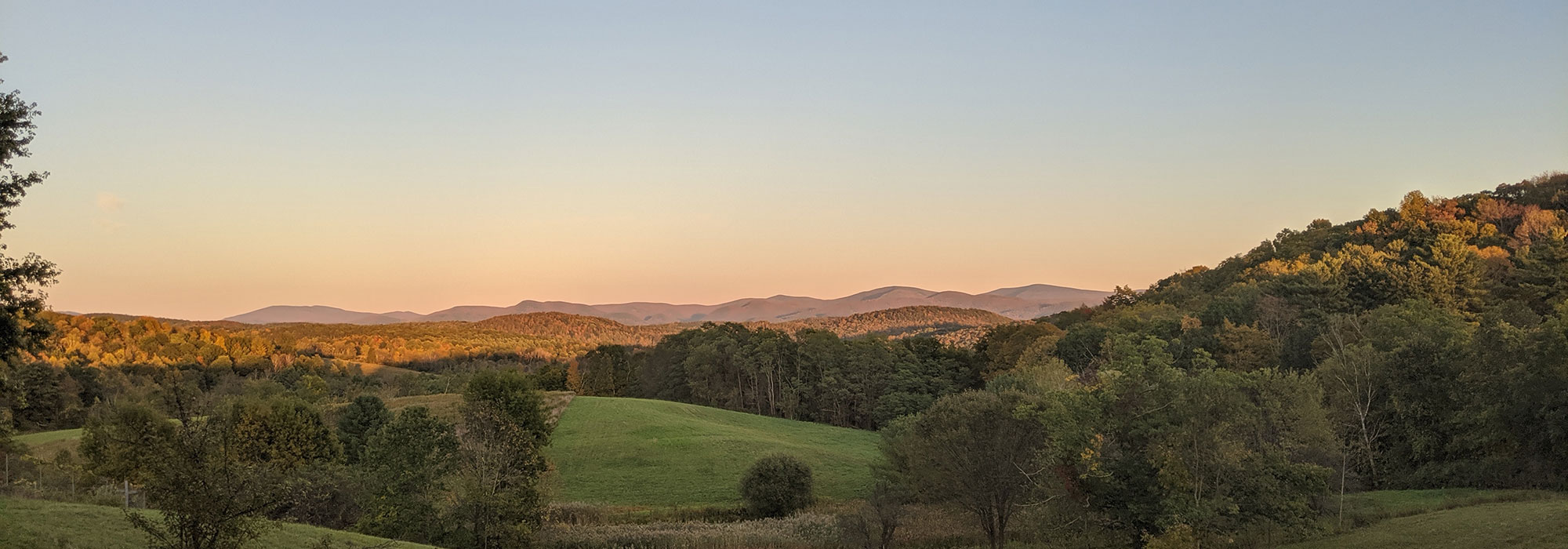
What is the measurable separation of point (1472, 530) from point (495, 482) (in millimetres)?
34298

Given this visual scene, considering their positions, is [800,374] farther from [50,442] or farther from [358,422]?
[50,442]

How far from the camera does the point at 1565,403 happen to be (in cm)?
3525

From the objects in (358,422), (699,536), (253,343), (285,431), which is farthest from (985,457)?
(253,343)

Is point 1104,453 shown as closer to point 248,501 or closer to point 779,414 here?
point 248,501

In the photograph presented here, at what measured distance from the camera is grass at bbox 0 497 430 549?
16.3 m

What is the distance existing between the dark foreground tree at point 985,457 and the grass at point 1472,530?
9.72 meters

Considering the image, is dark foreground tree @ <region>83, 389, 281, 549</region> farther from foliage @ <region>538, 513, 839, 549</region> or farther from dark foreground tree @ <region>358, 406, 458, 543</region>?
foliage @ <region>538, 513, 839, 549</region>

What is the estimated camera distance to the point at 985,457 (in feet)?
111

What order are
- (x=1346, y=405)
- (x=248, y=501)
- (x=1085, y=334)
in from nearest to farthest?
1. (x=248, y=501)
2. (x=1346, y=405)
3. (x=1085, y=334)

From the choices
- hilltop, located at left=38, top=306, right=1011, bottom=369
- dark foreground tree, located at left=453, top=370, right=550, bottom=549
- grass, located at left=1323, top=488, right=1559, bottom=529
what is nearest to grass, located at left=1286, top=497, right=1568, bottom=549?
grass, located at left=1323, top=488, right=1559, bottom=529

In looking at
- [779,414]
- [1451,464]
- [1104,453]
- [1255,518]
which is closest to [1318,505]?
[1255,518]

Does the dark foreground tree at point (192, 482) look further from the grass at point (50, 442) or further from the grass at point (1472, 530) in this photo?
the grass at point (50, 442)

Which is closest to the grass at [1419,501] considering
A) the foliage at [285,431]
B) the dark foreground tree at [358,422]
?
the foliage at [285,431]

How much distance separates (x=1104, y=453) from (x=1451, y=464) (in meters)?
23.3
